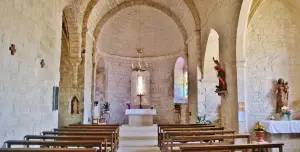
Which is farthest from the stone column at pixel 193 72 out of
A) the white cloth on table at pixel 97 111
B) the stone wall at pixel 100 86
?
the stone wall at pixel 100 86

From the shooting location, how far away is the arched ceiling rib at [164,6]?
11883mm

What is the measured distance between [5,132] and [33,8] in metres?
2.68

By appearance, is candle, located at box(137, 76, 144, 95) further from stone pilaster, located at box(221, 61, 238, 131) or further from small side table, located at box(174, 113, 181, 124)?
stone pilaster, located at box(221, 61, 238, 131)

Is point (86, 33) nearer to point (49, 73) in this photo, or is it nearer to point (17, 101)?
point (49, 73)

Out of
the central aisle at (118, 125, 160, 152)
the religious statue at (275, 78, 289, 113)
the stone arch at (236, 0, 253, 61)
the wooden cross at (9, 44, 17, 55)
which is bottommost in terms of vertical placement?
the central aisle at (118, 125, 160, 152)

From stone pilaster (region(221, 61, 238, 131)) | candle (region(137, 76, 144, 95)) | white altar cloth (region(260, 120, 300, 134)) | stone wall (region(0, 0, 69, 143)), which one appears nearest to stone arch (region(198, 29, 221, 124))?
stone pilaster (region(221, 61, 238, 131))

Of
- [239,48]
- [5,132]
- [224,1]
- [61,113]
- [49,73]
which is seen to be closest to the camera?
[5,132]

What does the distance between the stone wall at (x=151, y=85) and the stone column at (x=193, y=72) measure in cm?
293

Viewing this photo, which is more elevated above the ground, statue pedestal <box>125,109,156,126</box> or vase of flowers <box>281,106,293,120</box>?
vase of flowers <box>281,106,293,120</box>

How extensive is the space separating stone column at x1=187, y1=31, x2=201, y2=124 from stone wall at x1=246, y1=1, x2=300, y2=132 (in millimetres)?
3300

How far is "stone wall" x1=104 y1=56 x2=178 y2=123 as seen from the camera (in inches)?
623

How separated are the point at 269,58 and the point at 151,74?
361 inches

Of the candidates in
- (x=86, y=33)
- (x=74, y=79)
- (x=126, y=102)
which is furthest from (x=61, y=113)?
(x=126, y=102)

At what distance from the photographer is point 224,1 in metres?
8.39
